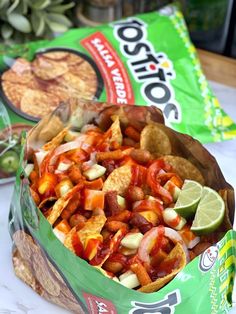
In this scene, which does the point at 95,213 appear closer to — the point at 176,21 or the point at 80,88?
the point at 80,88

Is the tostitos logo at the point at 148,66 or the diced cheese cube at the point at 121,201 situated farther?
the tostitos logo at the point at 148,66

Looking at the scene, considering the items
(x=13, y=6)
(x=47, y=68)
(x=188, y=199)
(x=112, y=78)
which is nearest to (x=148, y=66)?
(x=112, y=78)

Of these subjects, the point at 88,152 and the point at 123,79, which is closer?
the point at 88,152

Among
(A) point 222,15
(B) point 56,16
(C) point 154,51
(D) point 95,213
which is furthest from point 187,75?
(D) point 95,213

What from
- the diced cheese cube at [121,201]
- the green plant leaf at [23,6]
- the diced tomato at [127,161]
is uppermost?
the green plant leaf at [23,6]

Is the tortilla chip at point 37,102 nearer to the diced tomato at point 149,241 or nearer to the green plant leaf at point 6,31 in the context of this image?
the green plant leaf at point 6,31

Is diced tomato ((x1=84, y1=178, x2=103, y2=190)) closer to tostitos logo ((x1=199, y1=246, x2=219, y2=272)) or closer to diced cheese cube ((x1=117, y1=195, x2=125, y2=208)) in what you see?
diced cheese cube ((x1=117, y1=195, x2=125, y2=208))

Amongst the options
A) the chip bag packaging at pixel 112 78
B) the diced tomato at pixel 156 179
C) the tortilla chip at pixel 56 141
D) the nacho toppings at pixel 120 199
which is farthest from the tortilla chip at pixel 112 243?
the chip bag packaging at pixel 112 78
